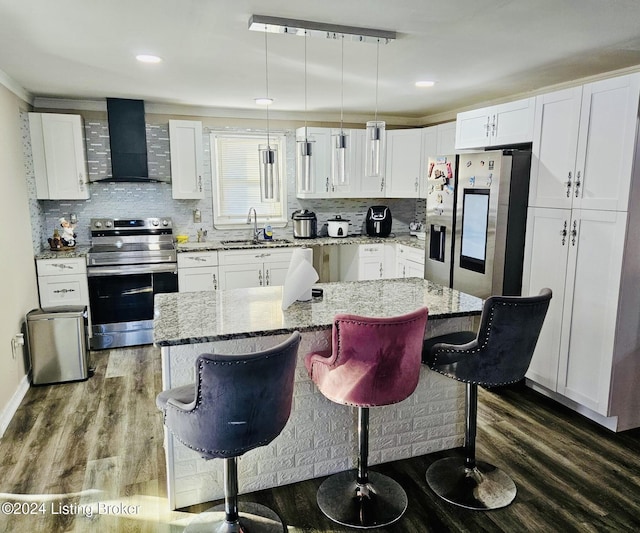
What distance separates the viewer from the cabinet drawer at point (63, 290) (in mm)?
4250

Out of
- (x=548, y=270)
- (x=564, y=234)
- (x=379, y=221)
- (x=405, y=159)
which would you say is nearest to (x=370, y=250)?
(x=379, y=221)

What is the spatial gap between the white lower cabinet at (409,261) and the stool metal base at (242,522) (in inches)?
120

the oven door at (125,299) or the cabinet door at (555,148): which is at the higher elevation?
the cabinet door at (555,148)

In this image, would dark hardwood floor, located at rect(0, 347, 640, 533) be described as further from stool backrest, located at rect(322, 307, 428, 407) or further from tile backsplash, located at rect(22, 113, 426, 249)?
tile backsplash, located at rect(22, 113, 426, 249)

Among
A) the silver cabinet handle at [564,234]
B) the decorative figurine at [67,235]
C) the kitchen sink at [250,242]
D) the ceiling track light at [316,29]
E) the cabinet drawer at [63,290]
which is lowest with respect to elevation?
the cabinet drawer at [63,290]

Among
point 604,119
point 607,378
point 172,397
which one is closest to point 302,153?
point 172,397

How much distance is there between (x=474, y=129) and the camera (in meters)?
3.96

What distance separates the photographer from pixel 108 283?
14.6ft

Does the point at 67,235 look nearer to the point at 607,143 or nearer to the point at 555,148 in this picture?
the point at 555,148

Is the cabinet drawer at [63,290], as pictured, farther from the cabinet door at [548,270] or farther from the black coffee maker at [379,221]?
the cabinet door at [548,270]

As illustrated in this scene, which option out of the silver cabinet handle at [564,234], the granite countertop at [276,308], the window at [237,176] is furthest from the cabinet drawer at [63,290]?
the silver cabinet handle at [564,234]

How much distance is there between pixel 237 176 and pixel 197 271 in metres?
1.26

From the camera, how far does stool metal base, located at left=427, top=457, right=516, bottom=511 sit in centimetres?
230

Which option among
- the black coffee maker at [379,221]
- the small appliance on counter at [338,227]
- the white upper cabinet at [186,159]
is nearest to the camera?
the white upper cabinet at [186,159]
